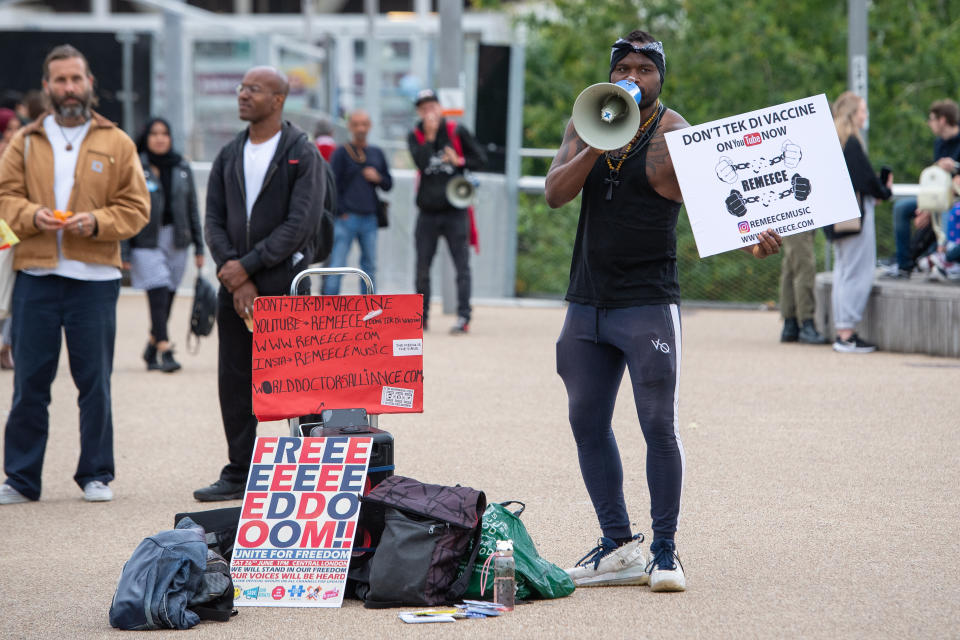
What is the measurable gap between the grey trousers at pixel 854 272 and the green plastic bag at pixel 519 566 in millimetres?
7797

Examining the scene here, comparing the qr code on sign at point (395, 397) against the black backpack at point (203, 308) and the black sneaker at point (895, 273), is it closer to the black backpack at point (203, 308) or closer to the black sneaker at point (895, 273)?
the black backpack at point (203, 308)

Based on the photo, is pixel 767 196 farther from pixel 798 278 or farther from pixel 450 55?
pixel 450 55

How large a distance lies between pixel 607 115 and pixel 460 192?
894cm

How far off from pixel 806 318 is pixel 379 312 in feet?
26.2

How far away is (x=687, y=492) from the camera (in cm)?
699

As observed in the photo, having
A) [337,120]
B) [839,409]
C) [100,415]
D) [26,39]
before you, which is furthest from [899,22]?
[100,415]

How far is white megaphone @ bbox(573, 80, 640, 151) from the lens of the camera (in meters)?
4.96

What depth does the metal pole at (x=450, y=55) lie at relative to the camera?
16281 millimetres

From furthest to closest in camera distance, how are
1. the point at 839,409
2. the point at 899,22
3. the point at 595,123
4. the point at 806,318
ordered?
the point at 899,22 → the point at 806,318 → the point at 839,409 → the point at 595,123

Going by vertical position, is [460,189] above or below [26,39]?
below

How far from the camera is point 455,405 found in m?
9.91

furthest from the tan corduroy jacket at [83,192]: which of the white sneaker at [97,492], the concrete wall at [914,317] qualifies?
the concrete wall at [914,317]

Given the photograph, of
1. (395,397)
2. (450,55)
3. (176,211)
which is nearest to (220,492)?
(395,397)

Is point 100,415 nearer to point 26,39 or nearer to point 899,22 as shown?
point 26,39
